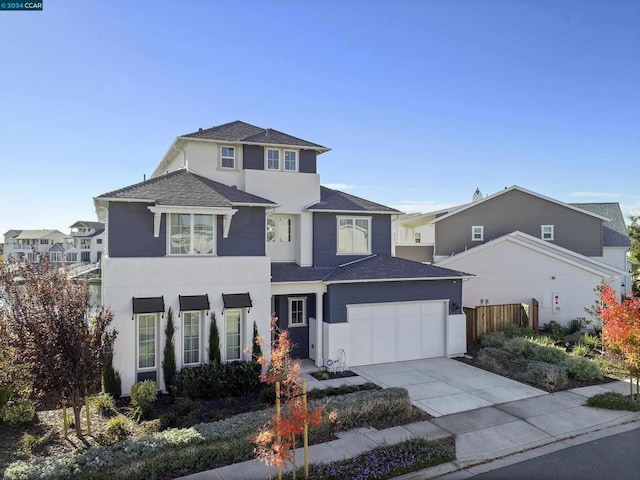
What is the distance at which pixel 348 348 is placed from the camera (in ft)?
52.4

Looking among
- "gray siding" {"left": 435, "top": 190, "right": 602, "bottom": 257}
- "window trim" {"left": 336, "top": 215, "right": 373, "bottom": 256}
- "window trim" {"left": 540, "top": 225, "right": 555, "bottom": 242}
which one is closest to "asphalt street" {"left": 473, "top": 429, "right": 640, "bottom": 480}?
"window trim" {"left": 336, "top": 215, "right": 373, "bottom": 256}

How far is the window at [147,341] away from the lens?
13406mm

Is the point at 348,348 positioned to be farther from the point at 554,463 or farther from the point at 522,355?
the point at 554,463

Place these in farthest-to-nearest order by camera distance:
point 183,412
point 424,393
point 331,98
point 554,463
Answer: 1. point 331,98
2. point 424,393
3. point 183,412
4. point 554,463

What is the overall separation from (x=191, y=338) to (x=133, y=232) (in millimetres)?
3888

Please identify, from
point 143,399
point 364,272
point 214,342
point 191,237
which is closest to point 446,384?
point 364,272

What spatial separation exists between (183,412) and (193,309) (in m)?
3.37

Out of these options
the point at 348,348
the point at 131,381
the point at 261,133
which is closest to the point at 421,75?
the point at 261,133

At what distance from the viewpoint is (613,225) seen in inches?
1212

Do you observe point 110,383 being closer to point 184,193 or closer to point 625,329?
point 184,193

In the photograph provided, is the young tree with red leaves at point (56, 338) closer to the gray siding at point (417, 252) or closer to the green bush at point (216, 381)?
the green bush at point (216, 381)

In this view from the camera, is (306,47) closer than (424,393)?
No

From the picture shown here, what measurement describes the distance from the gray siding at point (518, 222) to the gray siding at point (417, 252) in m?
1.33

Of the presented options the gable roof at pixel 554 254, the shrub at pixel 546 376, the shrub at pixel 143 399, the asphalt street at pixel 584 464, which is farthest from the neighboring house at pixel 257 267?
the asphalt street at pixel 584 464
